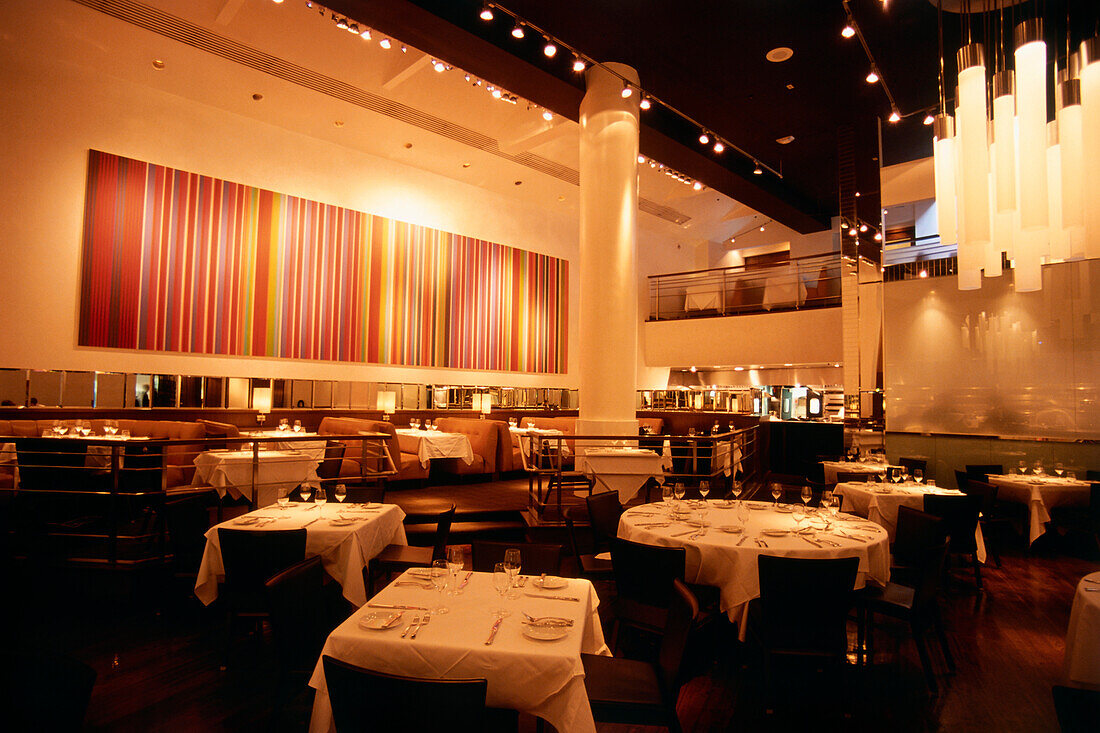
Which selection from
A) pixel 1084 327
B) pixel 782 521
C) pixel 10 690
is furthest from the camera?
pixel 1084 327

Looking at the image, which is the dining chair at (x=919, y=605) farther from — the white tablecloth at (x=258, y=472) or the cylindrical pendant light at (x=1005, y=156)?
the white tablecloth at (x=258, y=472)

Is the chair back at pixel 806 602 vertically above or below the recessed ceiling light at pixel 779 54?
below

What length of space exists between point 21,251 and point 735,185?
33.6ft

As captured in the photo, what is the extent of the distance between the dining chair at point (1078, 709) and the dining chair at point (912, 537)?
2.60 meters

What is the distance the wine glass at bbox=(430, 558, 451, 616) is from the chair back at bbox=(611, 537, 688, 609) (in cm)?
96

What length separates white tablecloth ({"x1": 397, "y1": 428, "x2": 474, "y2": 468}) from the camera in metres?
8.35

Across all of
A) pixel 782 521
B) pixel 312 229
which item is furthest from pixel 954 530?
pixel 312 229

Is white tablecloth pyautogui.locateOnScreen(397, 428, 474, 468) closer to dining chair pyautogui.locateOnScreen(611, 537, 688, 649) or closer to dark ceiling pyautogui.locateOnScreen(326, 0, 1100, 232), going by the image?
dark ceiling pyautogui.locateOnScreen(326, 0, 1100, 232)

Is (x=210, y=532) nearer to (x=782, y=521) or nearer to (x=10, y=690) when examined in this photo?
(x=10, y=690)

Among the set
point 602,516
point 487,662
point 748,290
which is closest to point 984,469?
point 602,516

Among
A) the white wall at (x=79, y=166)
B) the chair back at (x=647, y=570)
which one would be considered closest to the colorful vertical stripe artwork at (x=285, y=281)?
the white wall at (x=79, y=166)

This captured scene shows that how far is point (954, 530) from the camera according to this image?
193 inches

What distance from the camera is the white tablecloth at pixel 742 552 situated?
11.0ft

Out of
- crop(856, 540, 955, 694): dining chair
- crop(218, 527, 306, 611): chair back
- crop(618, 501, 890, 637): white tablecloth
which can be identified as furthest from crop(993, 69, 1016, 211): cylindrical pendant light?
crop(218, 527, 306, 611): chair back
